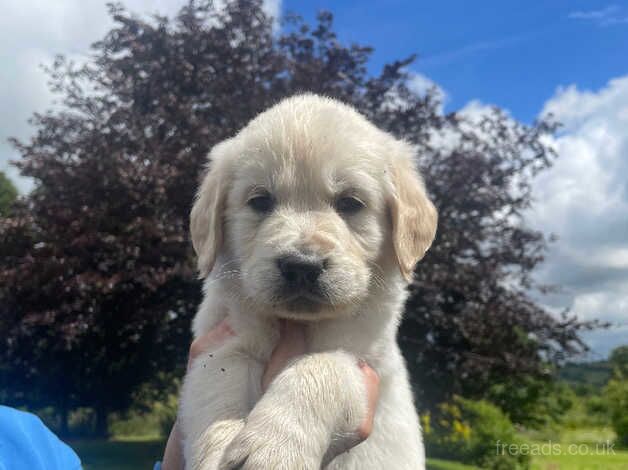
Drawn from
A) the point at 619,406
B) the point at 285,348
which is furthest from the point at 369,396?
the point at 619,406

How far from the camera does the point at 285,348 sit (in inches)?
103

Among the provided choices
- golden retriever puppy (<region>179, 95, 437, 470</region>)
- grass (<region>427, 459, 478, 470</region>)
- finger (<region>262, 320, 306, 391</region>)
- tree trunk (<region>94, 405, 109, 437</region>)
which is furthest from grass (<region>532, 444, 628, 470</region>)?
tree trunk (<region>94, 405, 109, 437</region>)

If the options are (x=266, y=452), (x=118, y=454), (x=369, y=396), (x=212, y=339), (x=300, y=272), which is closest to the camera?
(x=266, y=452)

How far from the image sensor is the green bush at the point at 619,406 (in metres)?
10.3

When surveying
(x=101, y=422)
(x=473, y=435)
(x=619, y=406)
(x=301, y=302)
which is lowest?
(x=101, y=422)

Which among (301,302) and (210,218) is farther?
(210,218)

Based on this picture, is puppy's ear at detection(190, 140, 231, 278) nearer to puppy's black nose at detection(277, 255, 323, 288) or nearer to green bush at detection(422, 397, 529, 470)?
puppy's black nose at detection(277, 255, 323, 288)

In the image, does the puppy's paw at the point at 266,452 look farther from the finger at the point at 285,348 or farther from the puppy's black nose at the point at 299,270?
the puppy's black nose at the point at 299,270

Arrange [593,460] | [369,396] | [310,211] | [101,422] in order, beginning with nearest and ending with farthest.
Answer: [369,396]
[310,211]
[593,460]
[101,422]

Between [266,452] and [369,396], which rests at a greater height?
[369,396]

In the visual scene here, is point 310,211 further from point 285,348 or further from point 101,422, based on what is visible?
point 101,422

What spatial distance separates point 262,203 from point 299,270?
549 millimetres

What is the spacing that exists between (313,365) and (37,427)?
64.1 inches

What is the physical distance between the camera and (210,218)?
310cm
